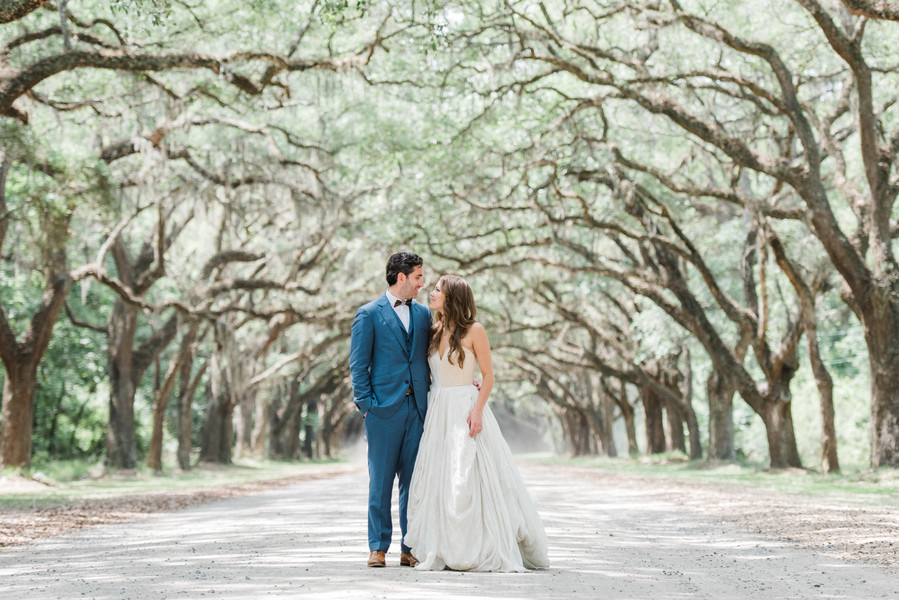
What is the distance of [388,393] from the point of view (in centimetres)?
578

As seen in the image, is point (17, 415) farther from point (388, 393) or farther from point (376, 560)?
point (376, 560)

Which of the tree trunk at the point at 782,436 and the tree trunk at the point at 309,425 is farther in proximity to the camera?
the tree trunk at the point at 309,425

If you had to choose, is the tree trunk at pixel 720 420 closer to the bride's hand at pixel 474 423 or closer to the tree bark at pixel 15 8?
the bride's hand at pixel 474 423

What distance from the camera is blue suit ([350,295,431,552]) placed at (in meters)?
5.70

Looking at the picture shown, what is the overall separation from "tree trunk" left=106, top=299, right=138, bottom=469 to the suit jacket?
51.8 feet

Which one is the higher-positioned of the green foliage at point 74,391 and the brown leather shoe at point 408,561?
the green foliage at point 74,391

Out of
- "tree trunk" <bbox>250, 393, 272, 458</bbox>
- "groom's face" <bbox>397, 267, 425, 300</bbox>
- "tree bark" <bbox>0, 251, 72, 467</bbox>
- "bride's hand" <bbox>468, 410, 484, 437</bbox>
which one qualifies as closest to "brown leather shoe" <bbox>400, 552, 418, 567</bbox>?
"bride's hand" <bbox>468, 410, 484, 437</bbox>

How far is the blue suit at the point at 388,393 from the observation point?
5699 millimetres

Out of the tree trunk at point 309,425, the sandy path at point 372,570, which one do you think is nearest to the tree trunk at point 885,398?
the sandy path at point 372,570

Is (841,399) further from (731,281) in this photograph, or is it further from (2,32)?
(2,32)

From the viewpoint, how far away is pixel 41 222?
1291cm

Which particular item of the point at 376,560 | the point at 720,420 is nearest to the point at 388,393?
the point at 376,560

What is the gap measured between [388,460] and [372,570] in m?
0.71

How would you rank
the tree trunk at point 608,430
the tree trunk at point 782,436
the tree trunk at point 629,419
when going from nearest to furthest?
1. the tree trunk at point 782,436
2. the tree trunk at point 629,419
3. the tree trunk at point 608,430
